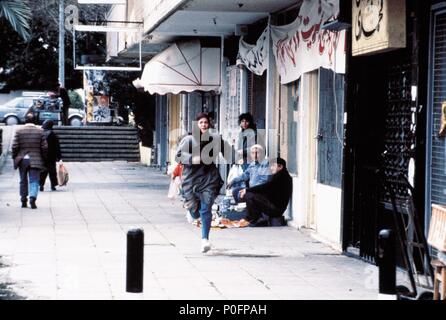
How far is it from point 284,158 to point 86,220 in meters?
3.52

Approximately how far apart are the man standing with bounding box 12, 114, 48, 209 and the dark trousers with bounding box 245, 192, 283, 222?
15.1 ft

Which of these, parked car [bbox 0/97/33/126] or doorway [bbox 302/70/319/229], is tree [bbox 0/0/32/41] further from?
parked car [bbox 0/97/33/126]

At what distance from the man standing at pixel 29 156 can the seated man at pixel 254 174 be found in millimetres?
3922

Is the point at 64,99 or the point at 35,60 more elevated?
the point at 35,60

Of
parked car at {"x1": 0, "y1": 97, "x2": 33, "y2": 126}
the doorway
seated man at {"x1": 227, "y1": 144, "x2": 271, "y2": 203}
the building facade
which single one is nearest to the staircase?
the building facade

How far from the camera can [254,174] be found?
16828 millimetres

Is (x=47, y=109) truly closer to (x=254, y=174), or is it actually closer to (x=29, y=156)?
(x=29, y=156)

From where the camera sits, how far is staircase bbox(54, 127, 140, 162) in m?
37.7

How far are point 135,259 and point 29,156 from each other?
11.5 meters

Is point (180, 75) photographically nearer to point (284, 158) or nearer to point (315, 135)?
point (284, 158)

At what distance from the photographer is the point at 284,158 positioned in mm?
17672

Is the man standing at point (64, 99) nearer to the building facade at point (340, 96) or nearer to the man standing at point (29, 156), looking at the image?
the building facade at point (340, 96)

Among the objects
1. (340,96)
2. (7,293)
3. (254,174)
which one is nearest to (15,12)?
(7,293)
